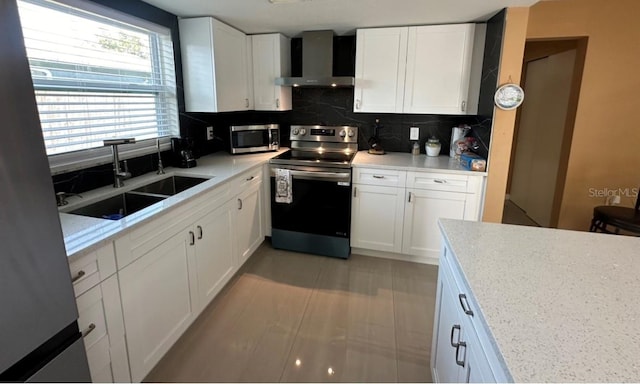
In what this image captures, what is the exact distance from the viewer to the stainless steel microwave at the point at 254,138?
3.24 metres

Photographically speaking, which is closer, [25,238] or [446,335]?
[25,238]

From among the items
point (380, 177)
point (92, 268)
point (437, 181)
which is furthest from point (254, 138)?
point (92, 268)

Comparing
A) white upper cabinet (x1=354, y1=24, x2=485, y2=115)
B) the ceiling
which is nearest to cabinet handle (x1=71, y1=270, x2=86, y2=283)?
the ceiling

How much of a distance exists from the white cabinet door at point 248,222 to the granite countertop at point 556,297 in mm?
1745

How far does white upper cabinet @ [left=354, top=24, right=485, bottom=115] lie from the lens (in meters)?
2.82

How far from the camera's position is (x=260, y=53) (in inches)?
129

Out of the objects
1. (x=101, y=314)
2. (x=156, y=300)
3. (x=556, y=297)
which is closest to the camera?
(x=556, y=297)

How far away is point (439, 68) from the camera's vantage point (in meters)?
2.90

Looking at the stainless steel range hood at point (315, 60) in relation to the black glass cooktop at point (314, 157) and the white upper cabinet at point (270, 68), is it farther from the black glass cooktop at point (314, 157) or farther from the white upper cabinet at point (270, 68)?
the black glass cooktop at point (314, 157)

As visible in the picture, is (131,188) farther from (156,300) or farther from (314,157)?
(314,157)

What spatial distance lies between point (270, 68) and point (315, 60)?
0.46 meters

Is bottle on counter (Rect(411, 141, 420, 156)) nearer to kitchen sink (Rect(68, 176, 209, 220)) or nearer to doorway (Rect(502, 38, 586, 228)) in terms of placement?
doorway (Rect(502, 38, 586, 228))

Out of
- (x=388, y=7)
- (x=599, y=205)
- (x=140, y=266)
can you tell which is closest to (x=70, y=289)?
(x=140, y=266)

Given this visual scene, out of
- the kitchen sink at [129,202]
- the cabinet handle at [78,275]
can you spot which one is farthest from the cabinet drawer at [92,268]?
the kitchen sink at [129,202]
